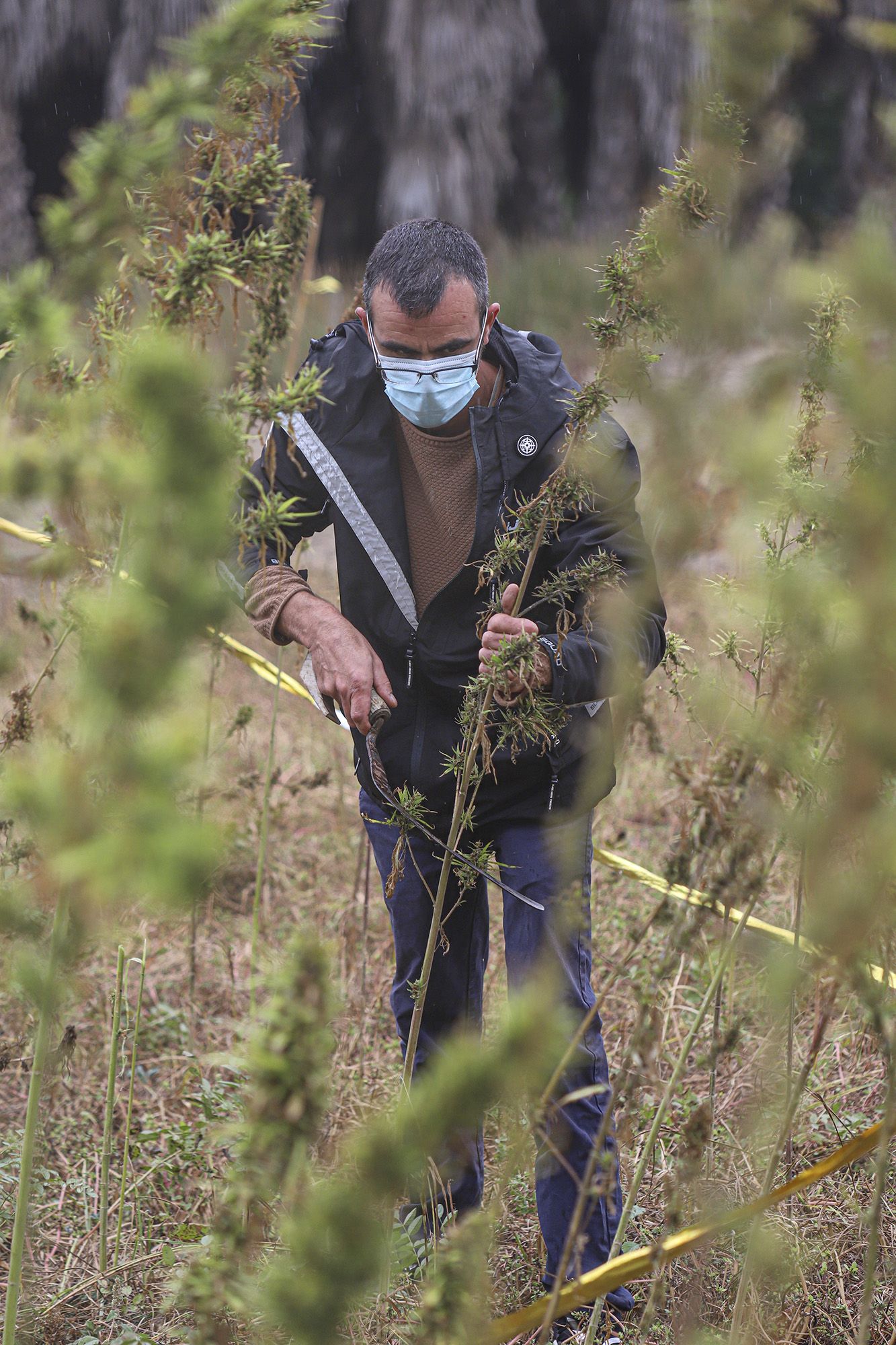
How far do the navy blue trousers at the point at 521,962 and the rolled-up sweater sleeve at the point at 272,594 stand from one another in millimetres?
391

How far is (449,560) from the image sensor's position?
2453 mm

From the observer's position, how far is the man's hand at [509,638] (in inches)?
65.7

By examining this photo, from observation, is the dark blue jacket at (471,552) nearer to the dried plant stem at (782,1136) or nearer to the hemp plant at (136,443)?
the hemp plant at (136,443)

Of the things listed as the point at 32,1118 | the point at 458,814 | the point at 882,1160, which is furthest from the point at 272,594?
the point at 882,1160

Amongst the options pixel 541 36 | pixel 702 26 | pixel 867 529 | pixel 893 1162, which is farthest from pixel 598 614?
pixel 541 36

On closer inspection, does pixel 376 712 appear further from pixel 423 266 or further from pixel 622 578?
pixel 423 266

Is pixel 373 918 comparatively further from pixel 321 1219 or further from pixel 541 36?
pixel 541 36

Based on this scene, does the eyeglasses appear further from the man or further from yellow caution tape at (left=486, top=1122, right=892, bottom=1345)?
yellow caution tape at (left=486, top=1122, right=892, bottom=1345)

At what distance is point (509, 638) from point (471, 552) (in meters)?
0.73

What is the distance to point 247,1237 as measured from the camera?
968 mm

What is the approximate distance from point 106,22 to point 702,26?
888 centimetres

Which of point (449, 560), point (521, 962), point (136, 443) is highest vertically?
point (136, 443)

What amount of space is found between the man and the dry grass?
0.24 metres

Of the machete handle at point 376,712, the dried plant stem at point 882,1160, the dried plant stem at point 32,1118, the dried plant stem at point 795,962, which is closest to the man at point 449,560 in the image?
the machete handle at point 376,712
